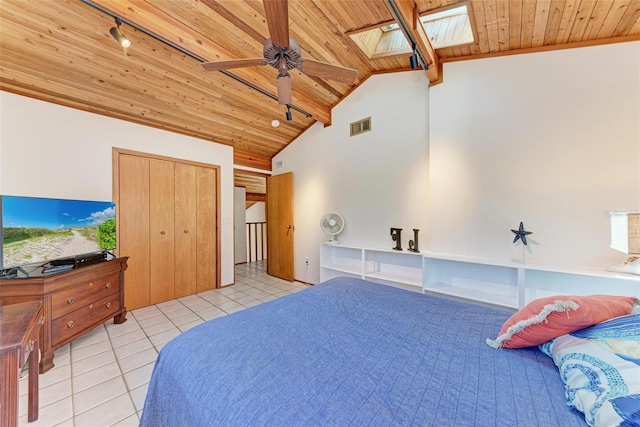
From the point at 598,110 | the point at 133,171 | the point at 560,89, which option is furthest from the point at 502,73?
the point at 133,171

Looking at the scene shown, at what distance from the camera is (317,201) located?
4219 mm

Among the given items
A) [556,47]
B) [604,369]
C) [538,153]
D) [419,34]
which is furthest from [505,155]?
[604,369]

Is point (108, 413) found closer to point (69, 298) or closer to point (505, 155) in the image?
point (69, 298)

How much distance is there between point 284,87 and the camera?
184 cm

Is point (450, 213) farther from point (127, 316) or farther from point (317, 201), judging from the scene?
point (127, 316)

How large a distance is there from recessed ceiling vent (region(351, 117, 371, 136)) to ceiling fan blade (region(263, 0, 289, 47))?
2.23m

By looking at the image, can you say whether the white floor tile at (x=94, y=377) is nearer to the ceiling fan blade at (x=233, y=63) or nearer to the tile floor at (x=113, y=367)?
the tile floor at (x=113, y=367)

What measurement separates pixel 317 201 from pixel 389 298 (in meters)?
2.65

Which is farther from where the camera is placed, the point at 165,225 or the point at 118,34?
the point at 165,225

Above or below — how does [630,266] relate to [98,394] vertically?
above

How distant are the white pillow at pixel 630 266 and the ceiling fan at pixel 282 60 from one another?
8.39 feet

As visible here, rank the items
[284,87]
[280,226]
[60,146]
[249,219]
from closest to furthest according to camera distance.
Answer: [284,87]
[60,146]
[280,226]
[249,219]

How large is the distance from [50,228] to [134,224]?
1014 mm

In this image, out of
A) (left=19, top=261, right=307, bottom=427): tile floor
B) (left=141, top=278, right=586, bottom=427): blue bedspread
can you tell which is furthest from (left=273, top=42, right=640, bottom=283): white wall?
(left=19, top=261, right=307, bottom=427): tile floor
